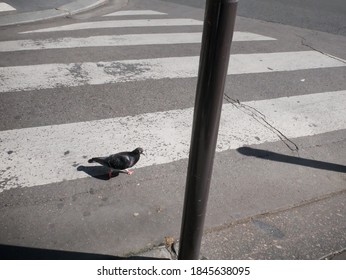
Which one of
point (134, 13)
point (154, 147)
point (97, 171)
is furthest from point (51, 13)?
point (97, 171)

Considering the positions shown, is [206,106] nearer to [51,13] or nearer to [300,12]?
[51,13]

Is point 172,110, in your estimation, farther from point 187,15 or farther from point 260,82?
point 187,15

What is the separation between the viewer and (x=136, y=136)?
4.42 meters

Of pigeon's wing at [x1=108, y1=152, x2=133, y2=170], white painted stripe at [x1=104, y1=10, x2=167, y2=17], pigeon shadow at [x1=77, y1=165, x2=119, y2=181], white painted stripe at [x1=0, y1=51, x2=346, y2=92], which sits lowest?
Answer: pigeon shadow at [x1=77, y1=165, x2=119, y2=181]

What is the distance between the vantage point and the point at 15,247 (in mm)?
2887

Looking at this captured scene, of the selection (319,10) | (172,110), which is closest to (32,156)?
(172,110)

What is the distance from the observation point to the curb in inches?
337

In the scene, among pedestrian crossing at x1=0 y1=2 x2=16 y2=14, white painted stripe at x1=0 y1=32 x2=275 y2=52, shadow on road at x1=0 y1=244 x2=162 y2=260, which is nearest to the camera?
shadow on road at x1=0 y1=244 x2=162 y2=260

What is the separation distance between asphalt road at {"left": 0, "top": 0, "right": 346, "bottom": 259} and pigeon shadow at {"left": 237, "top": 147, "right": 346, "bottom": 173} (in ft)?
0.05

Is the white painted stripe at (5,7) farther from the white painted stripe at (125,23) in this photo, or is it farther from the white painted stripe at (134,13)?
the white painted stripe at (134,13)

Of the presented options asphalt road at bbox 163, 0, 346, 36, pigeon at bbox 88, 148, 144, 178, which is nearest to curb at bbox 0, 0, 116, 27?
asphalt road at bbox 163, 0, 346, 36

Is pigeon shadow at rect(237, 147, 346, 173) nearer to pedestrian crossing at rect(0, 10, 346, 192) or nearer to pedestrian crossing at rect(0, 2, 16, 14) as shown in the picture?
pedestrian crossing at rect(0, 10, 346, 192)

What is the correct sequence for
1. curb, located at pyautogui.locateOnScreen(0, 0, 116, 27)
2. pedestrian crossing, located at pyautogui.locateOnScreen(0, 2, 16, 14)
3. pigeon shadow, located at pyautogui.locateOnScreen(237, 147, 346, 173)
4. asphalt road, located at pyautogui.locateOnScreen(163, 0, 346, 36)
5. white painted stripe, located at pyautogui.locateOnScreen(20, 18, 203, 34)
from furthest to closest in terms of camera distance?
asphalt road, located at pyautogui.locateOnScreen(163, 0, 346, 36), pedestrian crossing, located at pyautogui.locateOnScreen(0, 2, 16, 14), curb, located at pyautogui.locateOnScreen(0, 0, 116, 27), white painted stripe, located at pyautogui.locateOnScreen(20, 18, 203, 34), pigeon shadow, located at pyautogui.locateOnScreen(237, 147, 346, 173)

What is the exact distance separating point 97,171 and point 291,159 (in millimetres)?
2353
